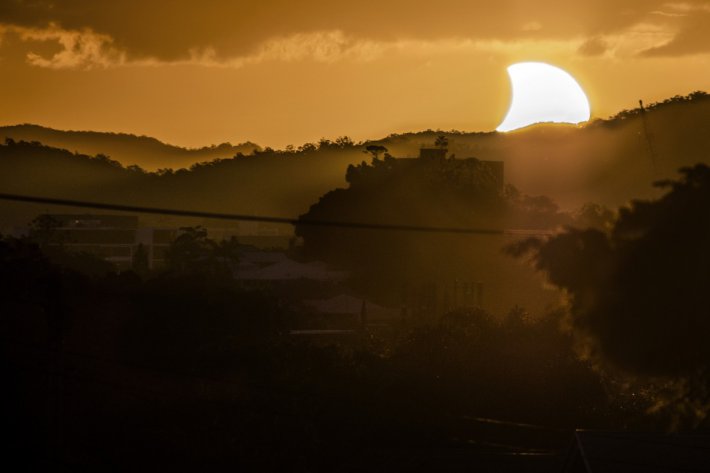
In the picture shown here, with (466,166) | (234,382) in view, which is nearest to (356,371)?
(234,382)

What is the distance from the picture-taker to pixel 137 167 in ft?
638

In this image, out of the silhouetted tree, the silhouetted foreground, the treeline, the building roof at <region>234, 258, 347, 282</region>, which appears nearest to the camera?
the silhouetted foreground

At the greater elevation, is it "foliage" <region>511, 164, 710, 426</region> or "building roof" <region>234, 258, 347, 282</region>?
"foliage" <region>511, 164, 710, 426</region>

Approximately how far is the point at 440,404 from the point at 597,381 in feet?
19.5

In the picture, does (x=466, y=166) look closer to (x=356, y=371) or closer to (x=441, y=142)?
(x=441, y=142)

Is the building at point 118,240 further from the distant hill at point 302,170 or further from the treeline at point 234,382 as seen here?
the treeline at point 234,382

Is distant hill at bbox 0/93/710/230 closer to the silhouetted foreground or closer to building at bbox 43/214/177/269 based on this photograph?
building at bbox 43/214/177/269

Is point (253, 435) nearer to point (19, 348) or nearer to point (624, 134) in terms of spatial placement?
point (19, 348)

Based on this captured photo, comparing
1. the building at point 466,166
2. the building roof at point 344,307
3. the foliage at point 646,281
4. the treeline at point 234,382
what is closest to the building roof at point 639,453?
the foliage at point 646,281

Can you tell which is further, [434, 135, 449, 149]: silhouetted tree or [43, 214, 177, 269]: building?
[43, 214, 177, 269]: building

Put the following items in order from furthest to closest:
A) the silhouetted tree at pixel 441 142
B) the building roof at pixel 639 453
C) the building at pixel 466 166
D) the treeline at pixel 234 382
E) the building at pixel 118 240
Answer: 1. the building at pixel 118 240
2. the silhouetted tree at pixel 441 142
3. the building at pixel 466 166
4. the treeline at pixel 234 382
5. the building roof at pixel 639 453

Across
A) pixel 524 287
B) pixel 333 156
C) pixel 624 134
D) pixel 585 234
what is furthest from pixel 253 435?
pixel 624 134

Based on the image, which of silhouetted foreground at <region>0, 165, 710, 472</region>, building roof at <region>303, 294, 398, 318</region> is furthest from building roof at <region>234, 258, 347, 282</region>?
silhouetted foreground at <region>0, 165, 710, 472</region>

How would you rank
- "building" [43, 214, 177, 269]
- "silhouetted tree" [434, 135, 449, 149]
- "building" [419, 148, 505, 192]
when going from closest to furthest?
"building" [419, 148, 505, 192]
"silhouetted tree" [434, 135, 449, 149]
"building" [43, 214, 177, 269]
